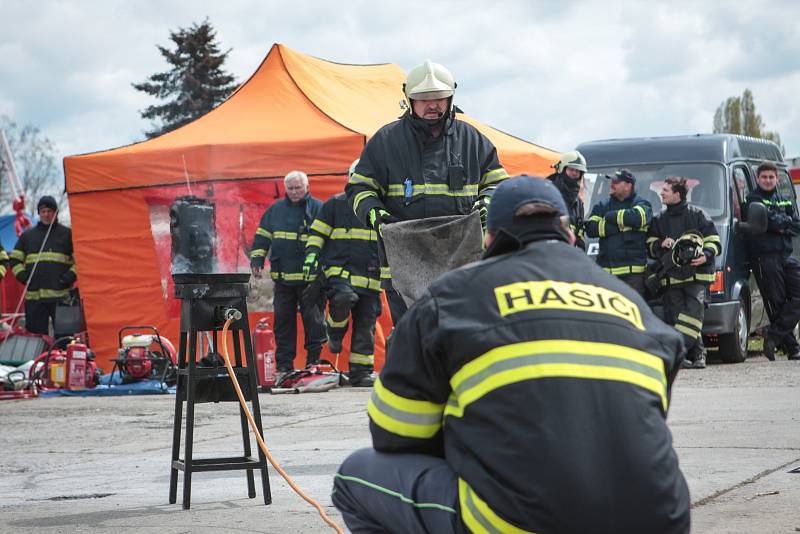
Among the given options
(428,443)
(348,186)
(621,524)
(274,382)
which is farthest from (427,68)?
(274,382)

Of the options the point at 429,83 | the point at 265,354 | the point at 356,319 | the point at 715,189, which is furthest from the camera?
the point at 715,189

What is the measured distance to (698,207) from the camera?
526 inches

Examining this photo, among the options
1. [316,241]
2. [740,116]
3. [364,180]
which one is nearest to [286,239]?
[316,241]

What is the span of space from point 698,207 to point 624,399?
10778 mm

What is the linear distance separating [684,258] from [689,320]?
2.04 ft

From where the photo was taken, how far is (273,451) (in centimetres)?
748

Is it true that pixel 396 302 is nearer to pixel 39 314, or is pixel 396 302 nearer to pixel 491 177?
pixel 491 177

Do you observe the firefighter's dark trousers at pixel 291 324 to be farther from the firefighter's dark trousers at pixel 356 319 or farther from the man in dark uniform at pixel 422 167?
the man in dark uniform at pixel 422 167

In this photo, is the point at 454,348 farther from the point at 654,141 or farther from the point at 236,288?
the point at 654,141

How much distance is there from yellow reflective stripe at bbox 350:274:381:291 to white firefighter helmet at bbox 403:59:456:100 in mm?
5539

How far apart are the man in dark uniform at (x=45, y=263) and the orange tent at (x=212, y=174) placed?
52 centimetres

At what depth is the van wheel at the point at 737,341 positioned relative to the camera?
1348 centimetres

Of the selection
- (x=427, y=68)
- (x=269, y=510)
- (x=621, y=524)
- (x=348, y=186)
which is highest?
(x=427, y=68)

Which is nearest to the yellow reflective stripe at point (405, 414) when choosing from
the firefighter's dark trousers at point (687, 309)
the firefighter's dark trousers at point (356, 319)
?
the firefighter's dark trousers at point (356, 319)
